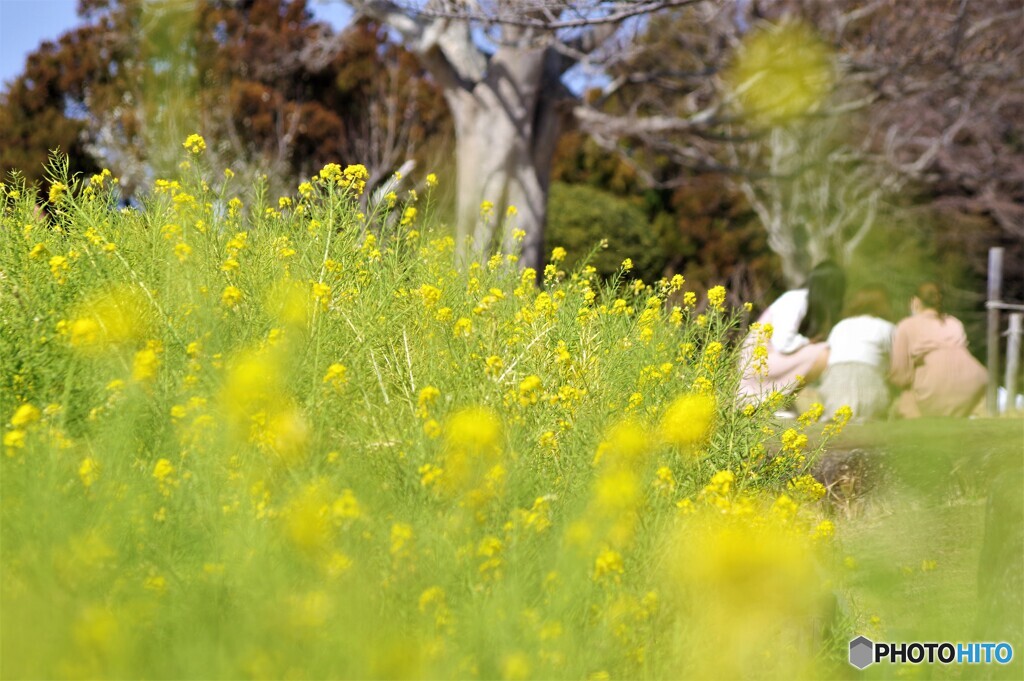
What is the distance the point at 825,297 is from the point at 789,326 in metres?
0.27

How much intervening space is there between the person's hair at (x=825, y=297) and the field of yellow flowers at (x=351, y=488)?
326cm

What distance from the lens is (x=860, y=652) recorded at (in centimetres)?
315

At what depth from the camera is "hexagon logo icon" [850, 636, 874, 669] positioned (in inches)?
124

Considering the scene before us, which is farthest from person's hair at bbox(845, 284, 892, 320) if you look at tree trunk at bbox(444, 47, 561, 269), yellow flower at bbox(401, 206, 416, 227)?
tree trunk at bbox(444, 47, 561, 269)

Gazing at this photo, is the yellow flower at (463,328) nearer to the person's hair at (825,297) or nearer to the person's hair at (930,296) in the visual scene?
the person's hair at (825,297)

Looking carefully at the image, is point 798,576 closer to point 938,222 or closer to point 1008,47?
point 1008,47

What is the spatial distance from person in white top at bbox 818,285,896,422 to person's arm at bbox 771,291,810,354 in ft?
0.68

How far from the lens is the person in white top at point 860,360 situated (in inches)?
264

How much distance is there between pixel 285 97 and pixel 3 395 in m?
17.9

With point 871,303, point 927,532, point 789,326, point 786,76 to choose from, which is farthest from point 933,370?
point 786,76

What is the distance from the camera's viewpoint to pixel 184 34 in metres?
3.47

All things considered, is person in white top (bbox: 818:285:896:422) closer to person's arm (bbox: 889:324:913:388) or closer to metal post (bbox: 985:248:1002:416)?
person's arm (bbox: 889:324:913:388)

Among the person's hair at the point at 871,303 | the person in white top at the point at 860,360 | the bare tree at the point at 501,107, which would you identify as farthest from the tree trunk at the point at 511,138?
the person in white top at the point at 860,360

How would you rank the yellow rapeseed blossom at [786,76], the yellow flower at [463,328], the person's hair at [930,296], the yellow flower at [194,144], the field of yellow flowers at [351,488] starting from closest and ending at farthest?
the field of yellow flowers at [351,488], the yellow flower at [463,328], the yellow flower at [194,144], the person's hair at [930,296], the yellow rapeseed blossom at [786,76]
